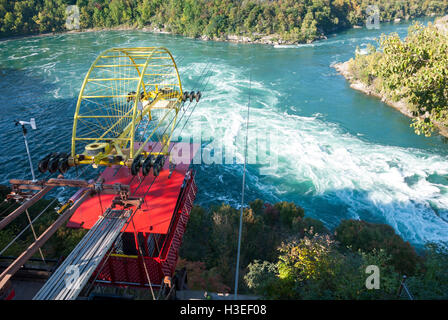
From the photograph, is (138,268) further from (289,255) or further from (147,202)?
(289,255)

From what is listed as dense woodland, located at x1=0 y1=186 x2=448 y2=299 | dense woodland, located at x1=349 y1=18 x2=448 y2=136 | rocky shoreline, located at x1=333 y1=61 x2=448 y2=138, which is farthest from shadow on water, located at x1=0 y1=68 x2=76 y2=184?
rocky shoreline, located at x1=333 y1=61 x2=448 y2=138

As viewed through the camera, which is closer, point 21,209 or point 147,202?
point 21,209

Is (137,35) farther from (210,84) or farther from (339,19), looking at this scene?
(339,19)

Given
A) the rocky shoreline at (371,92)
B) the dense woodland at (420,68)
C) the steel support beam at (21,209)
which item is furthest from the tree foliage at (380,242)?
the rocky shoreline at (371,92)

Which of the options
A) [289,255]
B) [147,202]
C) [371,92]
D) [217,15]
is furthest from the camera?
[217,15]

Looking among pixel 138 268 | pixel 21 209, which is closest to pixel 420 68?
pixel 138 268

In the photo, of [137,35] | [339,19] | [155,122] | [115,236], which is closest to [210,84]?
[155,122]

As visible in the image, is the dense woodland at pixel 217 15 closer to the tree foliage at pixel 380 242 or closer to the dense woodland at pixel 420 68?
the dense woodland at pixel 420 68

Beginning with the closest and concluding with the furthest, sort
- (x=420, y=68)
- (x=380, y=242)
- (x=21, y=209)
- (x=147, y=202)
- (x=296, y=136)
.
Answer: (x=21, y=209) < (x=147, y=202) < (x=420, y=68) < (x=380, y=242) < (x=296, y=136)
